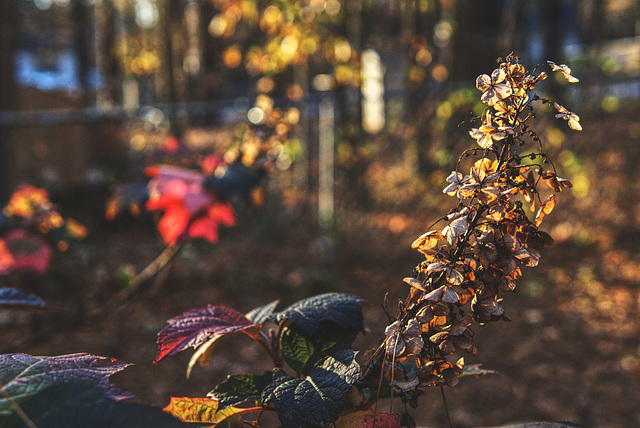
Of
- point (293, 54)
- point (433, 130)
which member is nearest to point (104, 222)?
point (293, 54)

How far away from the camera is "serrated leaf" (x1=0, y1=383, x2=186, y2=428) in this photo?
1.59ft

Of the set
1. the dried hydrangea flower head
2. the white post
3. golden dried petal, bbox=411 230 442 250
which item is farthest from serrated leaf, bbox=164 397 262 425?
the white post

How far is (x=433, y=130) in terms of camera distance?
4.81 metres

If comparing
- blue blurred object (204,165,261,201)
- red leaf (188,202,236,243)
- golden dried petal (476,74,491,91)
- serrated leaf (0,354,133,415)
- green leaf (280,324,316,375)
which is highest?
golden dried petal (476,74,491,91)

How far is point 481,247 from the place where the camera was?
664mm

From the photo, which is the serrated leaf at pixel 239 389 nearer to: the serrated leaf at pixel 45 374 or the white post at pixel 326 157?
the serrated leaf at pixel 45 374

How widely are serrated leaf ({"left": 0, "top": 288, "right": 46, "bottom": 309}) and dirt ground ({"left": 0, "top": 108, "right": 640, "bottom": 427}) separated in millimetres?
1179

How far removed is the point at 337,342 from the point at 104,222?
5383 millimetres

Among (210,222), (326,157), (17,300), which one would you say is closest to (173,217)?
(210,222)

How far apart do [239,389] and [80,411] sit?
0.30 m

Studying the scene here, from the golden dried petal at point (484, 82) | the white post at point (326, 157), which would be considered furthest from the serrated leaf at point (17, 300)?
the white post at point (326, 157)

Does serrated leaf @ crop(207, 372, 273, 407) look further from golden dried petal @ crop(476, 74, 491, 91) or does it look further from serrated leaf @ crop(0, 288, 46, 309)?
golden dried petal @ crop(476, 74, 491, 91)

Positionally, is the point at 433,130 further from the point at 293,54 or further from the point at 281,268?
the point at 281,268

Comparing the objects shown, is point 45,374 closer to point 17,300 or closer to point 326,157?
point 17,300
